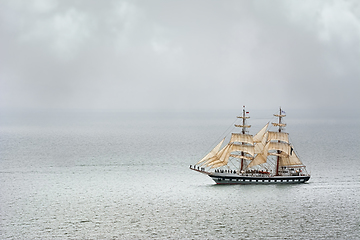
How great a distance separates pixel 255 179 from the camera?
332 feet

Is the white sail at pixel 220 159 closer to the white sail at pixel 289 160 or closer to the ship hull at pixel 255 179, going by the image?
the ship hull at pixel 255 179

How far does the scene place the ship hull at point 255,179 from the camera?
100375 millimetres

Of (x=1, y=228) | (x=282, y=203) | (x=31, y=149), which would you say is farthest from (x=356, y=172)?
(x=31, y=149)

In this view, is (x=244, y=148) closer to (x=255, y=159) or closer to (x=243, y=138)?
(x=243, y=138)

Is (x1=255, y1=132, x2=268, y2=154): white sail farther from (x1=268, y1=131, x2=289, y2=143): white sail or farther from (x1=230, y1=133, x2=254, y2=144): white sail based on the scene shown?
(x1=230, y1=133, x2=254, y2=144): white sail

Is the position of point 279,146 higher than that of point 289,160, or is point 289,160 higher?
point 279,146

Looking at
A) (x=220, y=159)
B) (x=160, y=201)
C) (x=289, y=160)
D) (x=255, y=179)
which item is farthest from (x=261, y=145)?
(x=160, y=201)

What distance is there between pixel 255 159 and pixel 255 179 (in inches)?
271

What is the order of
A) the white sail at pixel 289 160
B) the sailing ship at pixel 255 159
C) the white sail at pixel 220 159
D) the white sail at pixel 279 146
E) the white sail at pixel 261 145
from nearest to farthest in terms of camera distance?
the sailing ship at pixel 255 159
the white sail at pixel 220 159
the white sail at pixel 279 146
the white sail at pixel 261 145
the white sail at pixel 289 160

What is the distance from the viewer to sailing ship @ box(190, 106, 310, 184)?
101 metres

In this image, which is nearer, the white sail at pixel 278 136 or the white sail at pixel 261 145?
the white sail at pixel 278 136

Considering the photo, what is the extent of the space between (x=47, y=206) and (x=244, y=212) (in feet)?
116

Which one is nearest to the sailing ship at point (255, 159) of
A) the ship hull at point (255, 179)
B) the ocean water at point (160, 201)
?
the ship hull at point (255, 179)

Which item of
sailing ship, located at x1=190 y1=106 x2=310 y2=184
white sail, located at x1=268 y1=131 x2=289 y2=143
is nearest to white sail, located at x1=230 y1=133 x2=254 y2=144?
sailing ship, located at x1=190 y1=106 x2=310 y2=184
